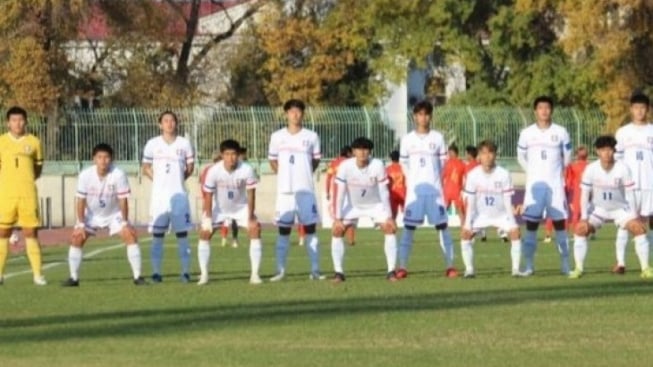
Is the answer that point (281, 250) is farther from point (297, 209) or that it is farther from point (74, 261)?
point (74, 261)

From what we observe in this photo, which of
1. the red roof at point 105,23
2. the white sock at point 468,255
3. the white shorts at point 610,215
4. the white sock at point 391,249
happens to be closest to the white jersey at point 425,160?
the white sock at point 468,255

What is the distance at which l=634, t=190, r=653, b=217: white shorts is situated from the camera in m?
25.0

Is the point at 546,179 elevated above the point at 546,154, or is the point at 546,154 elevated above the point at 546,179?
the point at 546,154

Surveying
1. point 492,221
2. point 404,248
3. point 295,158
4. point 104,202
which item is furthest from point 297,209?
point 492,221

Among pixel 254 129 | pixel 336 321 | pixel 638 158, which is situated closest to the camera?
pixel 336 321

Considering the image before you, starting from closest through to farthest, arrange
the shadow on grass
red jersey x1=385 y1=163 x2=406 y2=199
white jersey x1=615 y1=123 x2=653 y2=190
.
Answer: the shadow on grass < white jersey x1=615 y1=123 x2=653 y2=190 < red jersey x1=385 y1=163 x2=406 y2=199

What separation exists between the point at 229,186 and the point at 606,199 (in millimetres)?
4703

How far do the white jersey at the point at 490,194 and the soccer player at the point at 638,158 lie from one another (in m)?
1.47

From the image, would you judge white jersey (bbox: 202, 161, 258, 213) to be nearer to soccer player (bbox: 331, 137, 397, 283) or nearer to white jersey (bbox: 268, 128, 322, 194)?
white jersey (bbox: 268, 128, 322, 194)

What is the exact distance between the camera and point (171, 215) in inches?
994

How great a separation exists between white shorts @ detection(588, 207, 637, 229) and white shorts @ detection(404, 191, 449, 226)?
6.07 ft

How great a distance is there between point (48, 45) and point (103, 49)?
6220 millimetres

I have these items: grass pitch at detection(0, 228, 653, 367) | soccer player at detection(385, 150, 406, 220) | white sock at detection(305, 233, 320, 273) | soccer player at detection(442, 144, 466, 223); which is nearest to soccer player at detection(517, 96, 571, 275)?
grass pitch at detection(0, 228, 653, 367)

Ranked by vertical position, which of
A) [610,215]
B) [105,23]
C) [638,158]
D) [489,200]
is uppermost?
[105,23]
